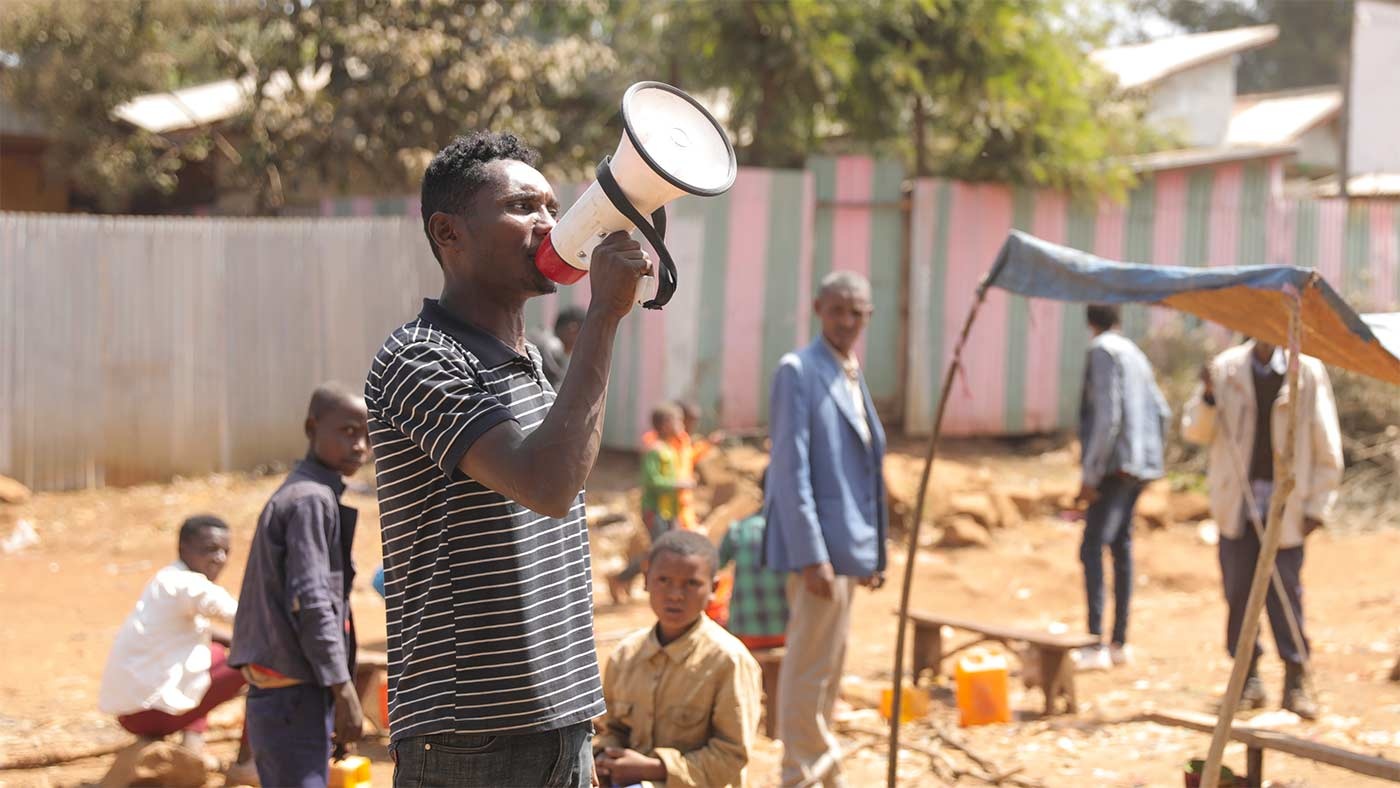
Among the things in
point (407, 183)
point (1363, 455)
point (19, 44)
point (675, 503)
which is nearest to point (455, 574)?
point (675, 503)

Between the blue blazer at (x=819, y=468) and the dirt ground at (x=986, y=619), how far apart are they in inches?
44.6

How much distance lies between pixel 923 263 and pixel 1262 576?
906 cm

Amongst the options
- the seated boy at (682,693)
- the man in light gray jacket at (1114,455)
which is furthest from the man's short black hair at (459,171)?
the man in light gray jacket at (1114,455)

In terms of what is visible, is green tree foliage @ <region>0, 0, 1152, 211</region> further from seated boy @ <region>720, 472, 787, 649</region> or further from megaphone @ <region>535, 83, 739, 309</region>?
megaphone @ <region>535, 83, 739, 309</region>

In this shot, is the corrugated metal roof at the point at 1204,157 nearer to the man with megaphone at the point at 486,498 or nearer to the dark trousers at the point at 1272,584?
the dark trousers at the point at 1272,584

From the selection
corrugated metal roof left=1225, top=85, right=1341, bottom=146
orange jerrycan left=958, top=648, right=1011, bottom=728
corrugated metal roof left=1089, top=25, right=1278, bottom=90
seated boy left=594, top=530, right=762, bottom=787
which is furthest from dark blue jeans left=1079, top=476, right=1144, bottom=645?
corrugated metal roof left=1225, top=85, right=1341, bottom=146

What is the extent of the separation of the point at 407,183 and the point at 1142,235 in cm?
709

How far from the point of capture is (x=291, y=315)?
40.2 ft

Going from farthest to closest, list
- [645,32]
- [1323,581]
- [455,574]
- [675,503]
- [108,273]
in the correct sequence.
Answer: [645,32], [108,273], [1323,581], [675,503], [455,574]

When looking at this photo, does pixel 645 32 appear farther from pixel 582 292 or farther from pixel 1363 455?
pixel 1363 455

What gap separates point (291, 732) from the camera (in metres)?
4.04

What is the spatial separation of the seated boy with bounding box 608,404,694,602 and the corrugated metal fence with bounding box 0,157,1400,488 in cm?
294

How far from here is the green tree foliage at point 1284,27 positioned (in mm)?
34469

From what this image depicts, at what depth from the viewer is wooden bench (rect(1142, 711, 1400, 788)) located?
4.36 m
